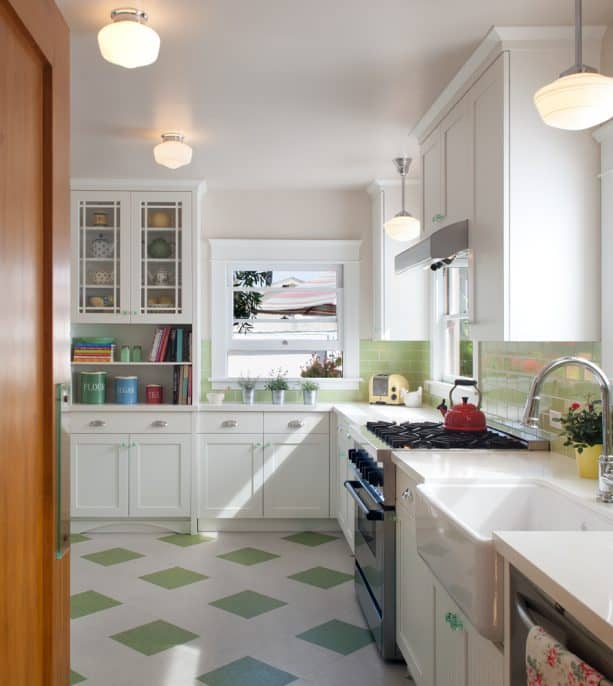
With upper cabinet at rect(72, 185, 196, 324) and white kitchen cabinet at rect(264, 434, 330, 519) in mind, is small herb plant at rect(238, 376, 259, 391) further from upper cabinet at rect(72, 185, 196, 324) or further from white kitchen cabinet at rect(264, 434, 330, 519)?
upper cabinet at rect(72, 185, 196, 324)

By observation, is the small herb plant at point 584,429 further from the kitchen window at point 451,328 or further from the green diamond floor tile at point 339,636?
the kitchen window at point 451,328

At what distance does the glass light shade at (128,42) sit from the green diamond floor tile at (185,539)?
11.0 ft

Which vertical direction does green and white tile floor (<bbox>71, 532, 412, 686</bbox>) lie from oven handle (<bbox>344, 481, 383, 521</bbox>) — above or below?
below

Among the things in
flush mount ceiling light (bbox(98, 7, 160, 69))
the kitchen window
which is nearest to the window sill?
the kitchen window

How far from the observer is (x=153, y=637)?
3398 millimetres

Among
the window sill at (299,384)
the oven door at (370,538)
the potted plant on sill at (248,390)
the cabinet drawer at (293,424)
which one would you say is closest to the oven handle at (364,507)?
the oven door at (370,538)

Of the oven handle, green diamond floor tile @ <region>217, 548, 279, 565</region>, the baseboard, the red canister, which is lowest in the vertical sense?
green diamond floor tile @ <region>217, 548, 279, 565</region>

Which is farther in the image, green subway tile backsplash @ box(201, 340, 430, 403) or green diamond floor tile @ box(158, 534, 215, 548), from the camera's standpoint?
green subway tile backsplash @ box(201, 340, 430, 403)

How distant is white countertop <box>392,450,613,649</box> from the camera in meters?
1.22

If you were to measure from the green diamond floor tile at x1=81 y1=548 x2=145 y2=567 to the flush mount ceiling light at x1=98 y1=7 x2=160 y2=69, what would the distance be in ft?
10.2

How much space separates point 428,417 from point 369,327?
4.39 ft

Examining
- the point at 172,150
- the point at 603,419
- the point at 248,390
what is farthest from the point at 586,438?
the point at 248,390

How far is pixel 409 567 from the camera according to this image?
283cm

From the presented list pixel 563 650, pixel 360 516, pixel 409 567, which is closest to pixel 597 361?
pixel 409 567
